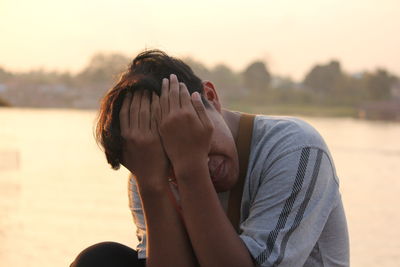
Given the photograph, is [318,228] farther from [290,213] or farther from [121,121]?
[121,121]

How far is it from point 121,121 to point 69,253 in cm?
185

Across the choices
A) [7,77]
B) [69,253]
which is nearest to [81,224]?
[69,253]

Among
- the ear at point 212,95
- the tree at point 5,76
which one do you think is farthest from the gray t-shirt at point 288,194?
A: the tree at point 5,76

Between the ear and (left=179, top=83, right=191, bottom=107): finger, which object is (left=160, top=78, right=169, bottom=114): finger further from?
the ear

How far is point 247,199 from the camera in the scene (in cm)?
175

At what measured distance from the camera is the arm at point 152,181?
1.63 m

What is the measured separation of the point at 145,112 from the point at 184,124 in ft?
0.28

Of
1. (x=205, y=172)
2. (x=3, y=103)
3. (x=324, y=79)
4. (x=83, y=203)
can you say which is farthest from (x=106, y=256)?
(x=324, y=79)

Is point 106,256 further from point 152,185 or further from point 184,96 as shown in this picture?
point 184,96

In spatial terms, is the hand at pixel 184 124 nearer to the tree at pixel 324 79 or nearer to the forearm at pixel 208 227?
the forearm at pixel 208 227

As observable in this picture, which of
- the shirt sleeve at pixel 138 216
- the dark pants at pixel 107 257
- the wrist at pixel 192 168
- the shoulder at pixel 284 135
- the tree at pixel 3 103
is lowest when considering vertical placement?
the tree at pixel 3 103

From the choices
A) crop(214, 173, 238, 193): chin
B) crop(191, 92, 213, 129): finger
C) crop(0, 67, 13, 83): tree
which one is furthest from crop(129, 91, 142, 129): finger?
crop(0, 67, 13, 83): tree

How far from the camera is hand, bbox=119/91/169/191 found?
162 centimetres

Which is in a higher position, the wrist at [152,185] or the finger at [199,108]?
the finger at [199,108]
